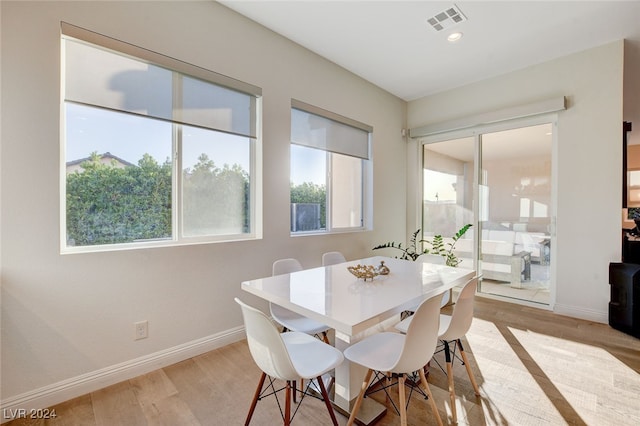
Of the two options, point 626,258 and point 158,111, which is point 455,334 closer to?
point 158,111

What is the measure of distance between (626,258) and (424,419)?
434 centimetres

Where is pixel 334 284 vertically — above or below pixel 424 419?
above

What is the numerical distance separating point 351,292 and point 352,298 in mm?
117

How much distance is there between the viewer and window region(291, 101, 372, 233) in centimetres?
334

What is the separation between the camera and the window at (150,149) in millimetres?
1984

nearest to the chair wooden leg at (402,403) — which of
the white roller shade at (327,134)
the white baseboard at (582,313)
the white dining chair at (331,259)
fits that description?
the white dining chair at (331,259)

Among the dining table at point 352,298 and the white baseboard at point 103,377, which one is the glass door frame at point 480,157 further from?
the white baseboard at point 103,377

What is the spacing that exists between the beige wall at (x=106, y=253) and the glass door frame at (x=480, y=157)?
2.62 meters

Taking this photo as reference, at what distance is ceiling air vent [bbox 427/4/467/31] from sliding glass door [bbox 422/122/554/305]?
6.02 feet

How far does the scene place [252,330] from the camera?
1.29m

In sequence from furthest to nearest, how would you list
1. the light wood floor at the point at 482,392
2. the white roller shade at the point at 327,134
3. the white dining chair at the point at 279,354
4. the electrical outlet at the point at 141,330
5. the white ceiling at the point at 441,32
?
the white roller shade at the point at 327,134, the white ceiling at the point at 441,32, the electrical outlet at the point at 141,330, the light wood floor at the point at 482,392, the white dining chair at the point at 279,354

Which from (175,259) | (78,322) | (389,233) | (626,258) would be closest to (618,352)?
(626,258)

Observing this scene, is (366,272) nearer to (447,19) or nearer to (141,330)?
(141,330)

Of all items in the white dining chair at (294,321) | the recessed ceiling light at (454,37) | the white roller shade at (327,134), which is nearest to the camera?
the white dining chair at (294,321)
